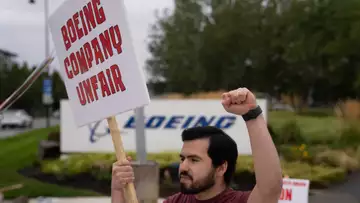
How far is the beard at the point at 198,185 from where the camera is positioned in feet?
8.75

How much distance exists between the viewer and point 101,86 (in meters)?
3.27

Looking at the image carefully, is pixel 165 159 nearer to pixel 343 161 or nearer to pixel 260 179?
pixel 343 161

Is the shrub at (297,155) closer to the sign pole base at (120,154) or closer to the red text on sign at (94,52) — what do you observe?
the red text on sign at (94,52)

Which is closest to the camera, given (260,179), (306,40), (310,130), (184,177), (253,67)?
(260,179)

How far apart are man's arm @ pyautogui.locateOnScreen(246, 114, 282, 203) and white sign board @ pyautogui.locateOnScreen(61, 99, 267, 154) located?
12.0 m

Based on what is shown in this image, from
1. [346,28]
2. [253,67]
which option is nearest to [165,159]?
[346,28]

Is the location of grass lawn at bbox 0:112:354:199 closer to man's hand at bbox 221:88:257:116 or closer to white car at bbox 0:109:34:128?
man's hand at bbox 221:88:257:116

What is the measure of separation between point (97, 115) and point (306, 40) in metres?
35.2

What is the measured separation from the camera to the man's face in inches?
105

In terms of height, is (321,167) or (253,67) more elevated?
(253,67)

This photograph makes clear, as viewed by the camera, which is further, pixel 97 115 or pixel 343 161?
pixel 343 161

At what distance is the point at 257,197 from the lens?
8.26ft

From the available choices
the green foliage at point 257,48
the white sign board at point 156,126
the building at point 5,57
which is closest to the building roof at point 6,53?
the building at point 5,57

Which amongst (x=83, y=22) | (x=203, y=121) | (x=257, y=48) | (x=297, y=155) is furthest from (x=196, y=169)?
(x=257, y=48)
